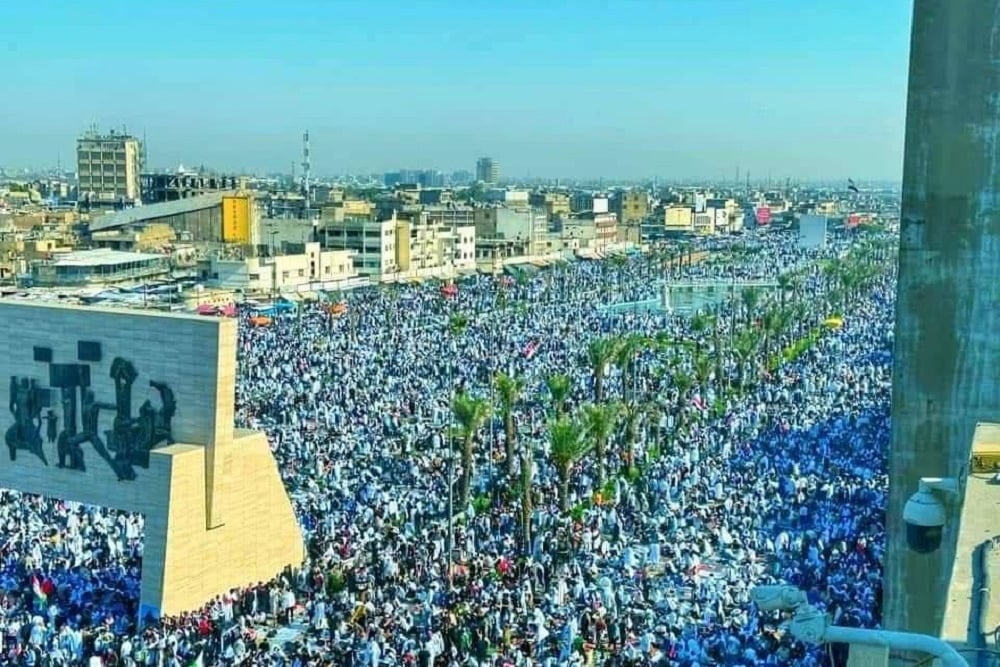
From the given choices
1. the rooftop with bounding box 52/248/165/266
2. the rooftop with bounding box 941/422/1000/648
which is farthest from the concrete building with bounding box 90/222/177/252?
the rooftop with bounding box 941/422/1000/648

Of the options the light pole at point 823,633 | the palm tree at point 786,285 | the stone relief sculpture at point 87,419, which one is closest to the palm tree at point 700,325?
the palm tree at point 786,285

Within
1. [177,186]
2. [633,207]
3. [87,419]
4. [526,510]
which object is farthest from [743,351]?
[633,207]

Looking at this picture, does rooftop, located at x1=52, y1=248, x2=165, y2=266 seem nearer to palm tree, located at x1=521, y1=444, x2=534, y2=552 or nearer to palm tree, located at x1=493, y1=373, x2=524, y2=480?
palm tree, located at x1=493, y1=373, x2=524, y2=480

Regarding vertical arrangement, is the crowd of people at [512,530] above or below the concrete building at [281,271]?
below

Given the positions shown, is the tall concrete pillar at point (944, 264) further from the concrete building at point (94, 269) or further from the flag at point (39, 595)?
the concrete building at point (94, 269)

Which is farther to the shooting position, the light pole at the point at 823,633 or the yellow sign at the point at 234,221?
the yellow sign at the point at 234,221

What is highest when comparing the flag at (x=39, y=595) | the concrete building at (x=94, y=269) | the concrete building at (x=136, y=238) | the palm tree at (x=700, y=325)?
the concrete building at (x=136, y=238)

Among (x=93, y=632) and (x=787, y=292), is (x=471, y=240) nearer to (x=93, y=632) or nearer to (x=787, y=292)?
(x=787, y=292)
